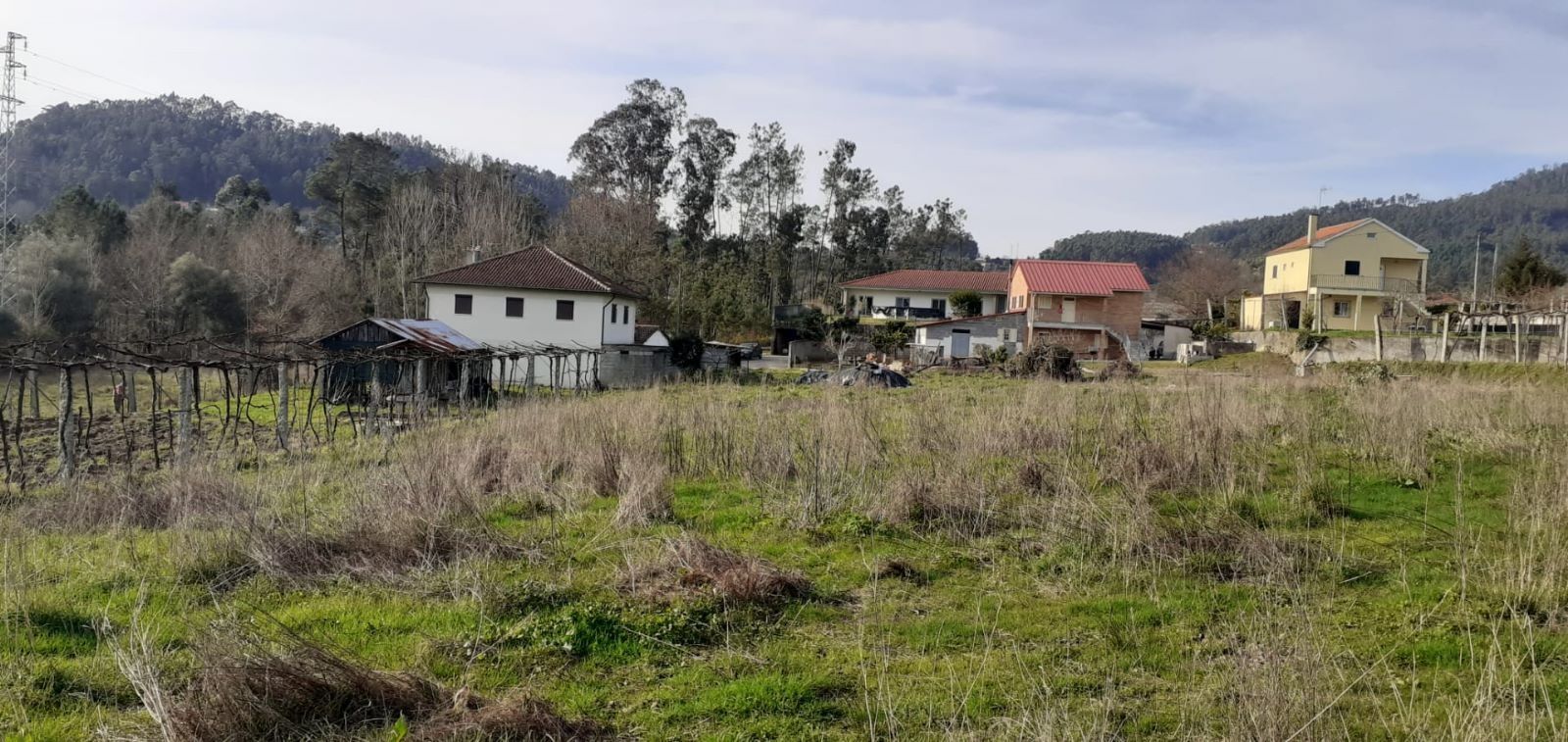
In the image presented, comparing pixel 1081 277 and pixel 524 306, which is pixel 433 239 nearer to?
pixel 524 306

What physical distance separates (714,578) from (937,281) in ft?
188

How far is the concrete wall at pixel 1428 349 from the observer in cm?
2827

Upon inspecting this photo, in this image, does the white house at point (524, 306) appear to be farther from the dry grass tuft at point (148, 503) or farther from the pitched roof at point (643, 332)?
the dry grass tuft at point (148, 503)

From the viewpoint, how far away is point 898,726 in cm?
390

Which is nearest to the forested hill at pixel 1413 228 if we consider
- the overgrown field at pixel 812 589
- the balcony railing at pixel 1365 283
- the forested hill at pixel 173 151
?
the balcony railing at pixel 1365 283

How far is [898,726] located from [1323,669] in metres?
1.79

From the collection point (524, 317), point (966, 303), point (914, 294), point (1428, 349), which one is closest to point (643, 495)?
point (524, 317)

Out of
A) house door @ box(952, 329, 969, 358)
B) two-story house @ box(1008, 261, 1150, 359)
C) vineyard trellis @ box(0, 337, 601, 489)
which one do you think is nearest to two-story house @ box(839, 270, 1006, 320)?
two-story house @ box(1008, 261, 1150, 359)

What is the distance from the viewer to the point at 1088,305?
47500mm

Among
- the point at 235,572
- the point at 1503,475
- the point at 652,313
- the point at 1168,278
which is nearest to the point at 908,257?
the point at 1168,278

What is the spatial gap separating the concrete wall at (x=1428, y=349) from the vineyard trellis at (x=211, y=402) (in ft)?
91.5

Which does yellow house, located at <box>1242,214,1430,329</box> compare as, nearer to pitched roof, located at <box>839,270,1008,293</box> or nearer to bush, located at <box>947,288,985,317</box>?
bush, located at <box>947,288,985,317</box>

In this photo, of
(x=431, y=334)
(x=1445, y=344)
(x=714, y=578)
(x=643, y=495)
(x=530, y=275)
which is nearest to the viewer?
(x=714, y=578)

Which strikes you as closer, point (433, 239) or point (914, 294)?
point (433, 239)
